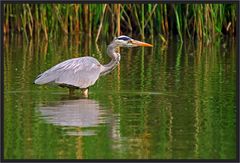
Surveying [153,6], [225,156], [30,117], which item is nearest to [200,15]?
[153,6]

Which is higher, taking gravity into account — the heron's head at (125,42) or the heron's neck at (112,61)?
the heron's head at (125,42)

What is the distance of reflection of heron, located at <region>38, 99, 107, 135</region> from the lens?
29.5 ft

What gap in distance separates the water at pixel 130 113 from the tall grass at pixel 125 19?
3250mm

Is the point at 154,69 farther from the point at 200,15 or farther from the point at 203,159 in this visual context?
the point at 203,159

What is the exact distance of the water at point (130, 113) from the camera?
7590mm

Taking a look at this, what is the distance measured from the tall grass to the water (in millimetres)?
3250

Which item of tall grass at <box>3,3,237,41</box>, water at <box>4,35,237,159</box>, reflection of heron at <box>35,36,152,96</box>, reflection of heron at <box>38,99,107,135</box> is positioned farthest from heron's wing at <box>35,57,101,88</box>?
tall grass at <box>3,3,237,41</box>

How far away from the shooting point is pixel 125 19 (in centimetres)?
2194

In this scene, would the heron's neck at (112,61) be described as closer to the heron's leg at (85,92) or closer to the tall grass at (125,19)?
the heron's leg at (85,92)

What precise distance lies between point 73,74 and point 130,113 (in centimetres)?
203

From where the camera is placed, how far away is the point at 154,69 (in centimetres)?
1480

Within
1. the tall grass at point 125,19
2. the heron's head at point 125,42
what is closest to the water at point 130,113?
the heron's head at point 125,42

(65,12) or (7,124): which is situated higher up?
(65,12)

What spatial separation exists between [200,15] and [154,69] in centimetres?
473
